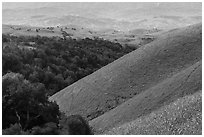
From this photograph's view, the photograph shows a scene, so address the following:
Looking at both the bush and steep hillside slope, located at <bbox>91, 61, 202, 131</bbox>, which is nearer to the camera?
the bush

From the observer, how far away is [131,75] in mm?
37750

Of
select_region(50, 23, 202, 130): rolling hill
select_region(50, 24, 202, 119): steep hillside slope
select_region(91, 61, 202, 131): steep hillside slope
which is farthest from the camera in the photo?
select_region(50, 24, 202, 119): steep hillside slope

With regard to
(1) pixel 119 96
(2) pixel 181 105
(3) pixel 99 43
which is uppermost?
(2) pixel 181 105

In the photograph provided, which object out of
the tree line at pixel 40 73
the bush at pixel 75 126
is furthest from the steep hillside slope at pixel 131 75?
the bush at pixel 75 126

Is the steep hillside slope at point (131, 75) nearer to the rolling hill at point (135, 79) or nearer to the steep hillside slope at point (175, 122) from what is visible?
the rolling hill at point (135, 79)

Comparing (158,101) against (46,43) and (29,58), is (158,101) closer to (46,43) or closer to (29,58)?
(29,58)

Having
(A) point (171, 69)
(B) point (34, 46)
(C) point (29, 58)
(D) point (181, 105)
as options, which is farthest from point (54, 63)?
(D) point (181, 105)

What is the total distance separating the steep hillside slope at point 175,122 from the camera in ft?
64.1

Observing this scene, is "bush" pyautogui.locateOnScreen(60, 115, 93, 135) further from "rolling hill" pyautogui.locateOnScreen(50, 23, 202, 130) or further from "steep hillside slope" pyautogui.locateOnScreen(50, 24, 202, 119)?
"steep hillside slope" pyautogui.locateOnScreen(50, 24, 202, 119)

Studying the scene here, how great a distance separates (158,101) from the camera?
1182 inches

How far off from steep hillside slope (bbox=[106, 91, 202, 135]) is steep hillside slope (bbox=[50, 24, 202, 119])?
9487mm

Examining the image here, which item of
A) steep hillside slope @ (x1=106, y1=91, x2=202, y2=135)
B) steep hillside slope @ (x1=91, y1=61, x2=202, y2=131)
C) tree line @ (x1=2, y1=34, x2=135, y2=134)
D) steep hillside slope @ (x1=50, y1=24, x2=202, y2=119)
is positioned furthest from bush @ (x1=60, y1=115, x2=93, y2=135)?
steep hillside slope @ (x1=50, y1=24, x2=202, y2=119)

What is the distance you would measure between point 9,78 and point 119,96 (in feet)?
35.5

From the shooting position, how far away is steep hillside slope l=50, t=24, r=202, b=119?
114 feet
